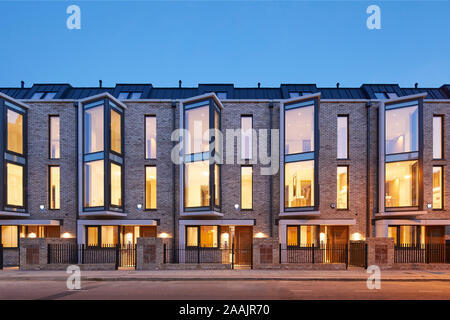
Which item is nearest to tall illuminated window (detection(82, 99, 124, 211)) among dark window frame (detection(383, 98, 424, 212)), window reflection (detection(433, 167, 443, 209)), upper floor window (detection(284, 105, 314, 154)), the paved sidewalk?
the paved sidewalk

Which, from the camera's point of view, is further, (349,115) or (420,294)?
(349,115)

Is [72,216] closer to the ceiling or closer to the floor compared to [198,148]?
closer to the floor

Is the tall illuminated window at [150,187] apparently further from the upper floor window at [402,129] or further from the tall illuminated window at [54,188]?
the upper floor window at [402,129]

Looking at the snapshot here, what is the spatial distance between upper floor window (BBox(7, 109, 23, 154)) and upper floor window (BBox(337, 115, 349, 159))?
2047 cm

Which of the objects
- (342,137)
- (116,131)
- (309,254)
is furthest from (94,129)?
(342,137)

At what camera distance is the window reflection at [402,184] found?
17688mm

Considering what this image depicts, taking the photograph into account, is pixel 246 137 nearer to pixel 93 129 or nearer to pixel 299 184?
pixel 299 184

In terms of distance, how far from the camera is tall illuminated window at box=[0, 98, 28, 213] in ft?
58.7

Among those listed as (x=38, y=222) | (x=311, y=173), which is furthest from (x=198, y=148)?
(x=38, y=222)

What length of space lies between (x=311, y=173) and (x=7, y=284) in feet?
52.7

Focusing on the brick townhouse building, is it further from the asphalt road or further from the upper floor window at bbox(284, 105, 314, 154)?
the asphalt road

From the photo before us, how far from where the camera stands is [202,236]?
18375mm
